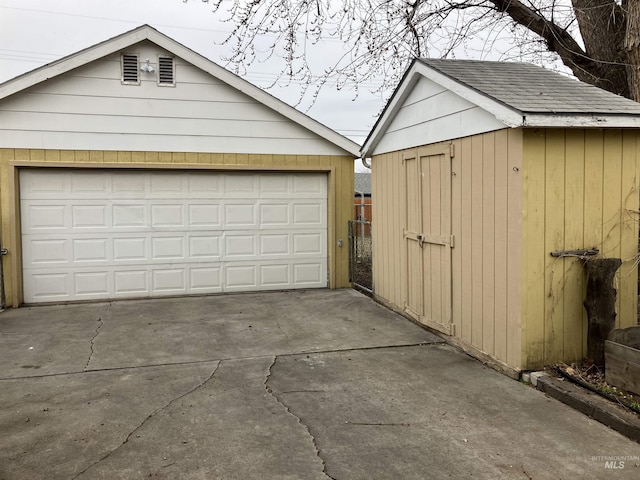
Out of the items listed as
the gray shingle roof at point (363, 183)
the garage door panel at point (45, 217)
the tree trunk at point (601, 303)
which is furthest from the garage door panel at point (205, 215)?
the gray shingle roof at point (363, 183)

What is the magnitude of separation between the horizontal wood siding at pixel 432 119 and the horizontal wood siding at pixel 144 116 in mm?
2482

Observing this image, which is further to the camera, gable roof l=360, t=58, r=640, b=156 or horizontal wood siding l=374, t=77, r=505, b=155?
horizontal wood siding l=374, t=77, r=505, b=155

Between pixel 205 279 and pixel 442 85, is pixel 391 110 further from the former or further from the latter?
pixel 205 279

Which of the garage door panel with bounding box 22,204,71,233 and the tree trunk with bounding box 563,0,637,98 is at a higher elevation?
the tree trunk with bounding box 563,0,637,98

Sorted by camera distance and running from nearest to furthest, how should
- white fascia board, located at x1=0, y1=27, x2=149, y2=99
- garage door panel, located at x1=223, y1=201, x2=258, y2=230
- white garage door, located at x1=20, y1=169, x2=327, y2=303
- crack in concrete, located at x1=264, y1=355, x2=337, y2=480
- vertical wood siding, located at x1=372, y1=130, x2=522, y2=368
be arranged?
crack in concrete, located at x1=264, y1=355, x2=337, y2=480
vertical wood siding, located at x1=372, y1=130, x2=522, y2=368
white fascia board, located at x1=0, y1=27, x2=149, y2=99
white garage door, located at x1=20, y1=169, x2=327, y2=303
garage door panel, located at x1=223, y1=201, x2=258, y2=230

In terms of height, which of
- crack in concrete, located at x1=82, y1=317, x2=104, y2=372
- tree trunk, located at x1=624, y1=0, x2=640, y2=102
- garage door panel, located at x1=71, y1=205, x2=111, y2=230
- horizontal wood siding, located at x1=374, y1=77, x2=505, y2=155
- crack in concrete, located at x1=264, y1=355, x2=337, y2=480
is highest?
tree trunk, located at x1=624, y1=0, x2=640, y2=102

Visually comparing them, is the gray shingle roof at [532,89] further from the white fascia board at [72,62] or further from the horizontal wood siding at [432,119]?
the white fascia board at [72,62]

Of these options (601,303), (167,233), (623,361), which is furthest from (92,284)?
(623,361)

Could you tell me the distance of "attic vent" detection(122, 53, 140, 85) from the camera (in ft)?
28.3

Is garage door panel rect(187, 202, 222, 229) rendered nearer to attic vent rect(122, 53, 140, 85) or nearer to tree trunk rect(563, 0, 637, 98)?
attic vent rect(122, 53, 140, 85)

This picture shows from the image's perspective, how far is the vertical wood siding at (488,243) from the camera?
16.0ft

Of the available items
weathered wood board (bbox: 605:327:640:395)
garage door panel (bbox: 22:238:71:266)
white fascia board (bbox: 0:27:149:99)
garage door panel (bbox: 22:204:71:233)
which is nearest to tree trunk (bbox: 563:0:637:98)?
weathered wood board (bbox: 605:327:640:395)

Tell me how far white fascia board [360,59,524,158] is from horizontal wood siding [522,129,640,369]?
0.98 ft

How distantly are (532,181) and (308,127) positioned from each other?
5.32m
